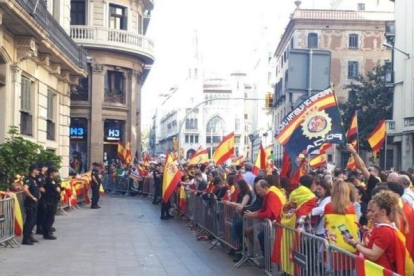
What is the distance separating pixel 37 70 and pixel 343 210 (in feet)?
55.0

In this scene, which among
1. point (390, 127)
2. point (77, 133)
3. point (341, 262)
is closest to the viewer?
point (341, 262)

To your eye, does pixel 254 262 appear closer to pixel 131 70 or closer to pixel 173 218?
pixel 173 218

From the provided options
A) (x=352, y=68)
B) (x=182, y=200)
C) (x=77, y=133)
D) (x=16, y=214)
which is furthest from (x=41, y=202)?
(x=352, y=68)

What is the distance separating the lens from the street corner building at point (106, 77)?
42.1m

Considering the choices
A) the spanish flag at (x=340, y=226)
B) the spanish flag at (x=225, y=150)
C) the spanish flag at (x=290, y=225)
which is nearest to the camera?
the spanish flag at (x=340, y=226)

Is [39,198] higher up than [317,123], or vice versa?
[317,123]

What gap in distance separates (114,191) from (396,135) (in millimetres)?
20053

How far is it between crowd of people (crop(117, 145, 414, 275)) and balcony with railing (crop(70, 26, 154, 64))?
2795 centimetres

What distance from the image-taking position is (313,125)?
12.5 m

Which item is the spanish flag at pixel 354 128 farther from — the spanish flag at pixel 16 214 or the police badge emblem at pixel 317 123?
the spanish flag at pixel 16 214

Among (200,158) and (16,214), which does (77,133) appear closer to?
(200,158)

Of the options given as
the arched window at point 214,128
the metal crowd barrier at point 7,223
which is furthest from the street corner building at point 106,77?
the arched window at point 214,128

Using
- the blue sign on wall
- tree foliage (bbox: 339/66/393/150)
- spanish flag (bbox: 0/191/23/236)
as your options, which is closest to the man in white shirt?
spanish flag (bbox: 0/191/23/236)

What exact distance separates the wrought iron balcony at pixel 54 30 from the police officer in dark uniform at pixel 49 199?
479 cm
